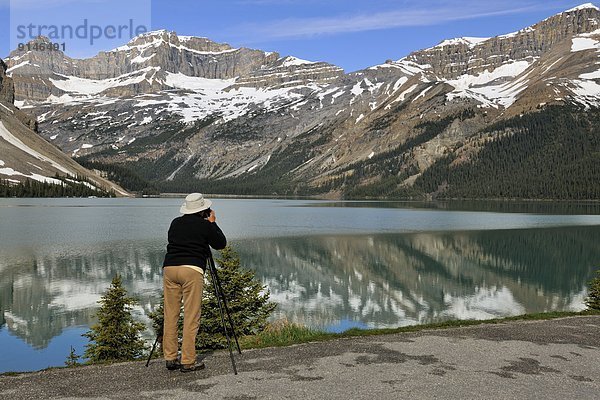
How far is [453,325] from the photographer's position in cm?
1986

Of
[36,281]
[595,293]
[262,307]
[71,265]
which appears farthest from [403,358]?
[71,265]

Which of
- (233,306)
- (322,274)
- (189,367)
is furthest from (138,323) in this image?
(322,274)

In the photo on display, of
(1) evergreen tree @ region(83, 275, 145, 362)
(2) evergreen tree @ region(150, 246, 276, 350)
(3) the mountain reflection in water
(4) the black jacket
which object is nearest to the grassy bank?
(4) the black jacket

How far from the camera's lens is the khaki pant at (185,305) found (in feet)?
43.5

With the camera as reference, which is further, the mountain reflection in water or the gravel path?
the mountain reflection in water

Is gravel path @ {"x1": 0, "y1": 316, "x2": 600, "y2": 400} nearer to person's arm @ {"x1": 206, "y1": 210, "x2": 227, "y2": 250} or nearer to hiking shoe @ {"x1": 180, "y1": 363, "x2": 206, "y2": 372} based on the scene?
hiking shoe @ {"x1": 180, "y1": 363, "x2": 206, "y2": 372}

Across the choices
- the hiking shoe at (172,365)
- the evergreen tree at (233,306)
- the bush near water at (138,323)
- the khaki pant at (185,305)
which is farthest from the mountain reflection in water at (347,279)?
the khaki pant at (185,305)

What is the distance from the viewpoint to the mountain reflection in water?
37.5m

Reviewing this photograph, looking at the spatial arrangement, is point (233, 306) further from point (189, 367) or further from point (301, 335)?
point (189, 367)

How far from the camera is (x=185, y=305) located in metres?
13.5

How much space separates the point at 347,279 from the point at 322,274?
10.7ft

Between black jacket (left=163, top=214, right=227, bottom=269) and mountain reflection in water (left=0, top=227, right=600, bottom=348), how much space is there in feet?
63.0

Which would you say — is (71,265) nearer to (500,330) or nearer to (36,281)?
(36,281)

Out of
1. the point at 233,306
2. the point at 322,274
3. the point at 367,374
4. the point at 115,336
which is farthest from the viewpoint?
the point at 322,274
